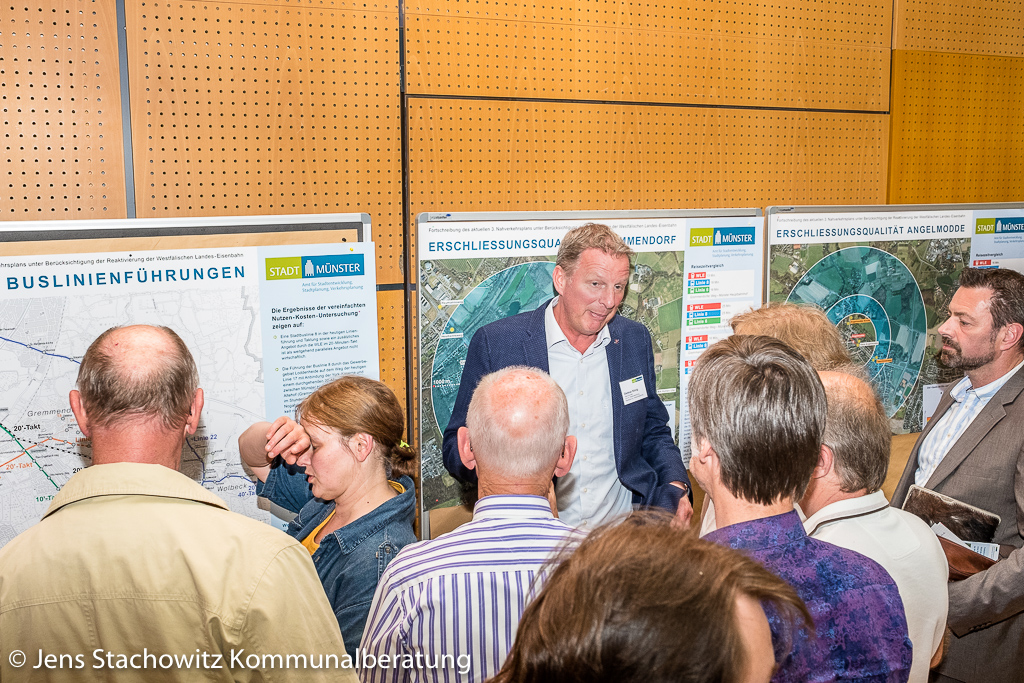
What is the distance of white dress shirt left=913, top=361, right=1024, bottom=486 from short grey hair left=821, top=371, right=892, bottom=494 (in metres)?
1.26

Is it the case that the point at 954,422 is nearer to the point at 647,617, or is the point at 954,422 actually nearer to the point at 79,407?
the point at 647,617

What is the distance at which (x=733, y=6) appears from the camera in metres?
3.55

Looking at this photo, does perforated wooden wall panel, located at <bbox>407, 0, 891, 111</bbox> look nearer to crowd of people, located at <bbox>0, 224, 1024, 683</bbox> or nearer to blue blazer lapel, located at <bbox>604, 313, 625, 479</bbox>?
blue blazer lapel, located at <bbox>604, 313, 625, 479</bbox>

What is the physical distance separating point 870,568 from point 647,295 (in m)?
2.08

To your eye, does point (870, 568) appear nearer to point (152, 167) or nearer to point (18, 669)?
point (18, 669)

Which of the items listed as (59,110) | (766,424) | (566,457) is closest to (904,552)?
(766,424)

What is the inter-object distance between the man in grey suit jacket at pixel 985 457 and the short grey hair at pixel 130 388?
248 cm

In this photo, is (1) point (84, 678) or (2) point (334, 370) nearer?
(1) point (84, 678)

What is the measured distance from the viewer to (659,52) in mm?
3428

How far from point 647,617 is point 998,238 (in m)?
4.30

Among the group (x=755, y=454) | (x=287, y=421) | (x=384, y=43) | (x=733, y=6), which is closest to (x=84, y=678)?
(x=287, y=421)

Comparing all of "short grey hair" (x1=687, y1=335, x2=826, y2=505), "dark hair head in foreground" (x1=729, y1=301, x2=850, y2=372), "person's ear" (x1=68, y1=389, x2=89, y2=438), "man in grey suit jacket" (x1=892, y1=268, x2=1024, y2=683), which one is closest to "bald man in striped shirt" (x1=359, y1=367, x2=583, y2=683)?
"short grey hair" (x1=687, y1=335, x2=826, y2=505)

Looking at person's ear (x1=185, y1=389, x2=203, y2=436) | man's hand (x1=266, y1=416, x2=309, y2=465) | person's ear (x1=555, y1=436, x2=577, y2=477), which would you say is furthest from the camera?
man's hand (x1=266, y1=416, x2=309, y2=465)

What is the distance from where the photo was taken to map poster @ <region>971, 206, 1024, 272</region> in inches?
163
